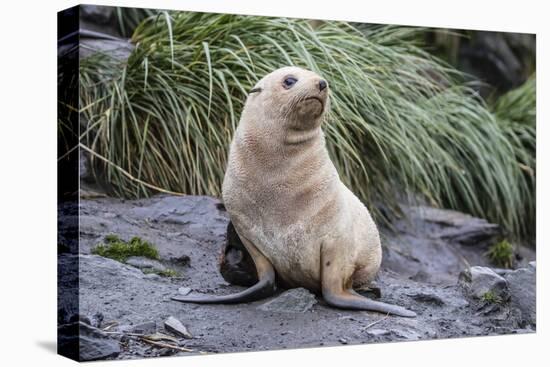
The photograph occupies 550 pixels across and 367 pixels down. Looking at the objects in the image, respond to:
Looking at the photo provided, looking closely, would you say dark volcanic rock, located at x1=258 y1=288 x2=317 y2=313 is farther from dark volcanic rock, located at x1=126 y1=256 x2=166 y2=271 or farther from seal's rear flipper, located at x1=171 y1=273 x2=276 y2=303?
dark volcanic rock, located at x1=126 y1=256 x2=166 y2=271

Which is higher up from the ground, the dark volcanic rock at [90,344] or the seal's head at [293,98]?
the seal's head at [293,98]

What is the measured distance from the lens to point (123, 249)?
17.3 ft

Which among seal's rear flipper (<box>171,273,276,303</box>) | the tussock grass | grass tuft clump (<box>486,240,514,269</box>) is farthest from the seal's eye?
grass tuft clump (<box>486,240,514,269</box>)

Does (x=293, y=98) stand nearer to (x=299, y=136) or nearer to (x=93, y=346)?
(x=299, y=136)

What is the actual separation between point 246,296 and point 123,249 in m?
0.73

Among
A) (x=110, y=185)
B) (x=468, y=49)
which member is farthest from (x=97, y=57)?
(x=468, y=49)

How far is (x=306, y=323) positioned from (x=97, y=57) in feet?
6.29

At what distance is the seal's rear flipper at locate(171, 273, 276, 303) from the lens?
529 cm

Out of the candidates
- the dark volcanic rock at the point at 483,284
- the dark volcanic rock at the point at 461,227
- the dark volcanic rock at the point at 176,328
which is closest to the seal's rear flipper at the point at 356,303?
the dark volcanic rock at the point at 483,284

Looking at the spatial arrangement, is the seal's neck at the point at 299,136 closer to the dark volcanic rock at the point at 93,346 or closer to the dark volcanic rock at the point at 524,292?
the dark volcanic rock at the point at 93,346

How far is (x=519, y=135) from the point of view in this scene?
23.7ft

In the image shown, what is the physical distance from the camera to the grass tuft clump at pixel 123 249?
5.16 m

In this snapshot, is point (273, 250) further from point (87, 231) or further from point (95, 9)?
point (95, 9)

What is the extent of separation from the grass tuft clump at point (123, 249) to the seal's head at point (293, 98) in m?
0.98
